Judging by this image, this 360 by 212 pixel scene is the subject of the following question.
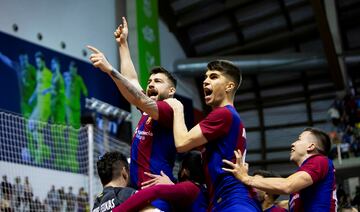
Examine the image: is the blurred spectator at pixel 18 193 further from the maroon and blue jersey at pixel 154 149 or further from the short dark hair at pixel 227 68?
the short dark hair at pixel 227 68

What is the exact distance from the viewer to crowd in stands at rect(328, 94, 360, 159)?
739 inches

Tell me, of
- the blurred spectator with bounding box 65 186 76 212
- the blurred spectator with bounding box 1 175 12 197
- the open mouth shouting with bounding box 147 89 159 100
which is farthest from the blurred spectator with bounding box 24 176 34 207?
→ the open mouth shouting with bounding box 147 89 159 100

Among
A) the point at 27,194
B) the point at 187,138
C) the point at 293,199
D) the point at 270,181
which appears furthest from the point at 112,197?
the point at 27,194

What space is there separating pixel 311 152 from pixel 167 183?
132 cm

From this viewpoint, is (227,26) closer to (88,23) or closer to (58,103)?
(88,23)

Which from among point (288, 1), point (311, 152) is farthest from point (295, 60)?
point (311, 152)

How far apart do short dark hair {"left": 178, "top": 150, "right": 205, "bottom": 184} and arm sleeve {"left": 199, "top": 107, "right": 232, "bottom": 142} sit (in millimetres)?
483

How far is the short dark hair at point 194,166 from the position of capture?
4.72 meters

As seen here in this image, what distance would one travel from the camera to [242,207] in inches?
162

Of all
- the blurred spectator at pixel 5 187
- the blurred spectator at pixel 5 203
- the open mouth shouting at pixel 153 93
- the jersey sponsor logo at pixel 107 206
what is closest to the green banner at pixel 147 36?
the blurred spectator at pixel 5 187

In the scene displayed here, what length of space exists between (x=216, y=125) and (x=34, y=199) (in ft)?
28.6

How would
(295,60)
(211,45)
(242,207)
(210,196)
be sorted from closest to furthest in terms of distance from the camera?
(242,207), (210,196), (295,60), (211,45)

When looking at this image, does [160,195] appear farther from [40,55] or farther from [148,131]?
[40,55]

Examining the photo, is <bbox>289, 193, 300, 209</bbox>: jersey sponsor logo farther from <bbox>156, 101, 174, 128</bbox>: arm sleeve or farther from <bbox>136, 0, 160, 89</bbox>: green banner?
<bbox>136, 0, 160, 89</bbox>: green banner
